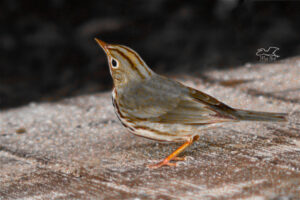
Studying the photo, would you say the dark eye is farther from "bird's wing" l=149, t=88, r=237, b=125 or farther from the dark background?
the dark background

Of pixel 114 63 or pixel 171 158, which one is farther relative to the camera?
pixel 114 63

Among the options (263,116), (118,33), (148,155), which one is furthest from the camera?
(118,33)

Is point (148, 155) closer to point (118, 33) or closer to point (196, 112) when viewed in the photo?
point (196, 112)

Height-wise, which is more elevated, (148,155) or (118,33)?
(118,33)

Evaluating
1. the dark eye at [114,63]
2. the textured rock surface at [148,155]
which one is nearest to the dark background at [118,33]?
the textured rock surface at [148,155]

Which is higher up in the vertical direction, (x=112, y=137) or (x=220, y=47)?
(x=220, y=47)

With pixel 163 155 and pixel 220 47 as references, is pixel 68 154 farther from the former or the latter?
pixel 220 47

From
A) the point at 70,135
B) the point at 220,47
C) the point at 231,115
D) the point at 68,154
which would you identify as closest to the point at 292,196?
the point at 231,115

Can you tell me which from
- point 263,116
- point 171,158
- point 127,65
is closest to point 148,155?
point 171,158
